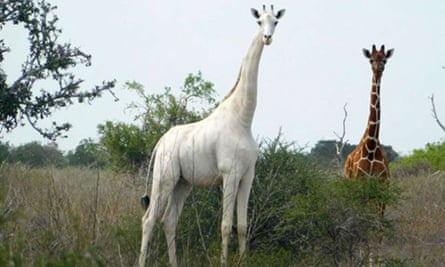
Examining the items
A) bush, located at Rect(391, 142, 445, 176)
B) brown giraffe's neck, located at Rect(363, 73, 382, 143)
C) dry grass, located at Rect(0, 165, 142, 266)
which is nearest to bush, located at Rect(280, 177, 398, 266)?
dry grass, located at Rect(0, 165, 142, 266)

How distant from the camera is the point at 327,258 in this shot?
9.32m

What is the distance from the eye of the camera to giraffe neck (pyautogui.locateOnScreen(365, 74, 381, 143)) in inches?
452

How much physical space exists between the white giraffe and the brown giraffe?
216cm

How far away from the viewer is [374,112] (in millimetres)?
11570

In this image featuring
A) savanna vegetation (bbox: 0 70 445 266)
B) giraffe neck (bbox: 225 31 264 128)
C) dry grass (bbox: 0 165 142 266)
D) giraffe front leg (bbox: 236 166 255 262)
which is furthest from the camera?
giraffe neck (bbox: 225 31 264 128)

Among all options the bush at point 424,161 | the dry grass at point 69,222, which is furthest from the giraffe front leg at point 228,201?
the bush at point 424,161

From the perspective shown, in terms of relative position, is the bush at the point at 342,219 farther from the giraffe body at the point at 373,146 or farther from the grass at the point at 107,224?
the giraffe body at the point at 373,146

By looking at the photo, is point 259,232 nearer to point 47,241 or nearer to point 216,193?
point 216,193

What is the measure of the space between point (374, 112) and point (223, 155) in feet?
10.5

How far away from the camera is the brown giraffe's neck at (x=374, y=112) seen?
1146 centimetres

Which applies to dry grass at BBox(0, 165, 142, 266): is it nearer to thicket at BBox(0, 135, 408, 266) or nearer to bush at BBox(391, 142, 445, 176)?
thicket at BBox(0, 135, 408, 266)

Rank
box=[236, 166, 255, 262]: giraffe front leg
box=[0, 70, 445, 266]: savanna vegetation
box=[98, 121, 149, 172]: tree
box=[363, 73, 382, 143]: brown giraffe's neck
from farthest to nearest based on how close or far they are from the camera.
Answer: box=[98, 121, 149, 172]: tree → box=[363, 73, 382, 143]: brown giraffe's neck → box=[236, 166, 255, 262]: giraffe front leg → box=[0, 70, 445, 266]: savanna vegetation

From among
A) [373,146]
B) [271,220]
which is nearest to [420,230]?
[373,146]

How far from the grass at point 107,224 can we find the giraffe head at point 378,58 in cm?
151
